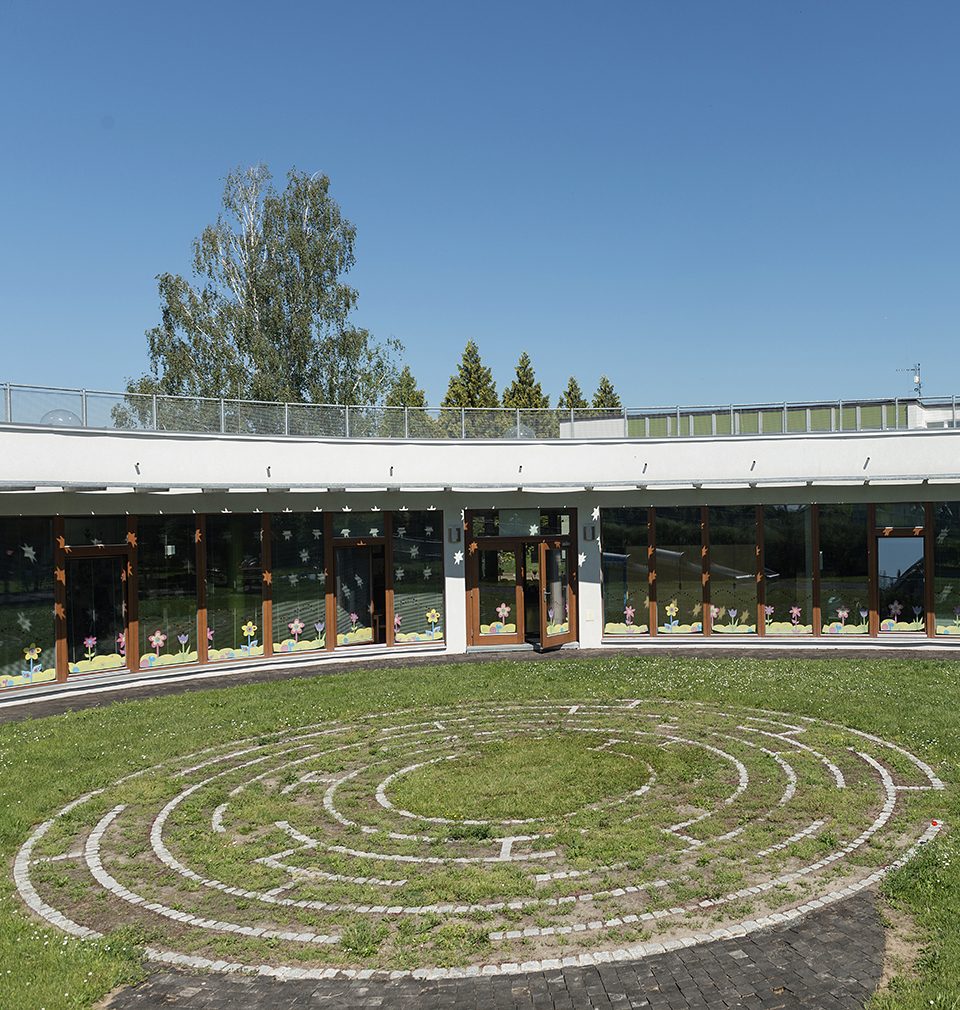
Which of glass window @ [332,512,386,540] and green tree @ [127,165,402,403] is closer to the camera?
glass window @ [332,512,386,540]

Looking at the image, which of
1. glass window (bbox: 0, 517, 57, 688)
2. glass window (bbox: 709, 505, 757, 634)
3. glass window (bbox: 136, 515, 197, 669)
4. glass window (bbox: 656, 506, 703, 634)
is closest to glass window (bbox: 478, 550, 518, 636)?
glass window (bbox: 656, 506, 703, 634)

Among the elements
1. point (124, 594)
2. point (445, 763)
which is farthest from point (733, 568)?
point (124, 594)

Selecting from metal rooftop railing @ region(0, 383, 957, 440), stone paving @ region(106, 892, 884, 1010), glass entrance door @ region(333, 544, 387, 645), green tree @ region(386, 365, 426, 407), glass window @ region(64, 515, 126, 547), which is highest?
green tree @ region(386, 365, 426, 407)

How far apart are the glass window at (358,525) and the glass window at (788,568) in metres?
10.4

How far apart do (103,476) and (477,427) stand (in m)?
9.65

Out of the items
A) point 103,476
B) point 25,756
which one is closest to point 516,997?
point 25,756

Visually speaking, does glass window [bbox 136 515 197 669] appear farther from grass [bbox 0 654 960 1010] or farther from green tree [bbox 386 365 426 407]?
green tree [bbox 386 365 426 407]

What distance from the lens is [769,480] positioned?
944 inches

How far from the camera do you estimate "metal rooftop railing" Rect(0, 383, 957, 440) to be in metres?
22.0

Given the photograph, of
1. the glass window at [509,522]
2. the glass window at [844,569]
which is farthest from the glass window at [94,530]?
the glass window at [844,569]

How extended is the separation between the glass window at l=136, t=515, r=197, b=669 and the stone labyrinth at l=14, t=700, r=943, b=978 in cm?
823

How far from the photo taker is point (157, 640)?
2205 cm

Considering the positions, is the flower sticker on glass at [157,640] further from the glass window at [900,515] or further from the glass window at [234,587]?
the glass window at [900,515]

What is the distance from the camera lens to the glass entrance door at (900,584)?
79.3ft
